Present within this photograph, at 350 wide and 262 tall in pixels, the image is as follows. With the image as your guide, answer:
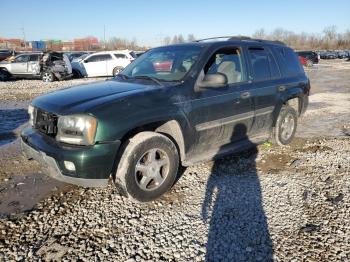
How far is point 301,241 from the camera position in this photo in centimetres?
311

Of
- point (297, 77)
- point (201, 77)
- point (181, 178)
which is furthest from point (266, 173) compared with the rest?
point (297, 77)

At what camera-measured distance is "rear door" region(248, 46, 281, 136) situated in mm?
5004

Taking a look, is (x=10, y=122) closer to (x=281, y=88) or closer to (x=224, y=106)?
(x=224, y=106)

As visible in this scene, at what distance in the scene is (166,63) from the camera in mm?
4562

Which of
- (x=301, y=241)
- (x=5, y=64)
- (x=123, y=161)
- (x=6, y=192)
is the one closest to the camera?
(x=301, y=241)

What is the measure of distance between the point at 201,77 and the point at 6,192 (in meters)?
2.90

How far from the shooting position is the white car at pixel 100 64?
20562 millimetres

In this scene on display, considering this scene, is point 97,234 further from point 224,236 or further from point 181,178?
point 181,178

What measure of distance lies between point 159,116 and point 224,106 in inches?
43.1

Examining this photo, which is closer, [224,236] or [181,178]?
[224,236]

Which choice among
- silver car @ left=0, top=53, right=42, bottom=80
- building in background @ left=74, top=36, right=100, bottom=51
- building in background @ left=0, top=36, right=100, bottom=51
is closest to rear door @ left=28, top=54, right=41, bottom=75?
silver car @ left=0, top=53, right=42, bottom=80

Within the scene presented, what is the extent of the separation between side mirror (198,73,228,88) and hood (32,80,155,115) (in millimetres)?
683

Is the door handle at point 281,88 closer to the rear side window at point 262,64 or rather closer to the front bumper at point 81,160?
the rear side window at point 262,64

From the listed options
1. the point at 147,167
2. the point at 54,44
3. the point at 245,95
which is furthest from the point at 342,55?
the point at 54,44
